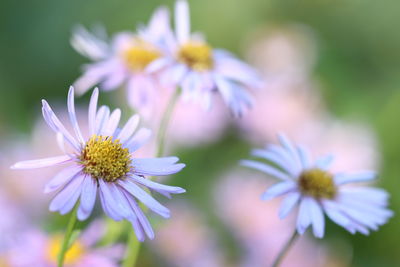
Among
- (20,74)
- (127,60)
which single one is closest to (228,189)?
(127,60)

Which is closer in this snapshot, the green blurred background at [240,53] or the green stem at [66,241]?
the green stem at [66,241]

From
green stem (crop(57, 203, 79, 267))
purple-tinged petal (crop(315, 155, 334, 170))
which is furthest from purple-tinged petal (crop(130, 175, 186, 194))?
purple-tinged petal (crop(315, 155, 334, 170))

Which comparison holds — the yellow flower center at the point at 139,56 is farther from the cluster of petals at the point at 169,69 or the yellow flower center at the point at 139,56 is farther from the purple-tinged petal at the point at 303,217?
the purple-tinged petal at the point at 303,217

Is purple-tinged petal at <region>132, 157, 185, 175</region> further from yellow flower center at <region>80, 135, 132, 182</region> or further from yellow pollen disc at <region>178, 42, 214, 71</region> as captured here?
yellow pollen disc at <region>178, 42, 214, 71</region>

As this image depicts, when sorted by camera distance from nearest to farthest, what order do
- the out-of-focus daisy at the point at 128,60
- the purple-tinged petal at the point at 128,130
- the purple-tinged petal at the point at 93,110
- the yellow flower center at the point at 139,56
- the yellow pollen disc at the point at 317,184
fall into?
the purple-tinged petal at the point at 93,110
the purple-tinged petal at the point at 128,130
the yellow pollen disc at the point at 317,184
the out-of-focus daisy at the point at 128,60
the yellow flower center at the point at 139,56

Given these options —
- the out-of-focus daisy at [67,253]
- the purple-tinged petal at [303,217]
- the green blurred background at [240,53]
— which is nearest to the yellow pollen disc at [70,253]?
the out-of-focus daisy at [67,253]

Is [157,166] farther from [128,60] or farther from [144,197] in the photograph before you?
[128,60]

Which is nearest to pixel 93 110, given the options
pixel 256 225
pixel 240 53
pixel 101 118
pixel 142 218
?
pixel 101 118

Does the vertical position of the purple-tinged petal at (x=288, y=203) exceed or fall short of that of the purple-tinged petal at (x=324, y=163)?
it falls short
